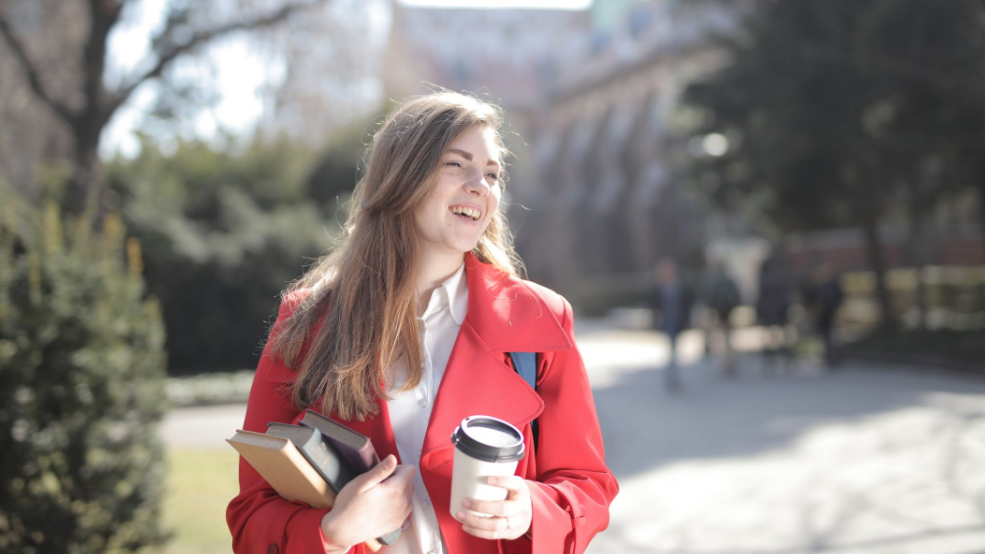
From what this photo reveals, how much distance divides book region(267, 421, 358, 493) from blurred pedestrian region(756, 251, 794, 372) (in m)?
13.5

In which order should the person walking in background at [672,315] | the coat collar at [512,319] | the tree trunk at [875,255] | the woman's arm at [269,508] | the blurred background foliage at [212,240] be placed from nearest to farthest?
1. the woman's arm at [269,508]
2. the coat collar at [512,319]
3. the person walking in background at [672,315]
4. the blurred background foliage at [212,240]
5. the tree trunk at [875,255]

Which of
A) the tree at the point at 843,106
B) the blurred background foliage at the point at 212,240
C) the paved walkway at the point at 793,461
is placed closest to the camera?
the paved walkway at the point at 793,461

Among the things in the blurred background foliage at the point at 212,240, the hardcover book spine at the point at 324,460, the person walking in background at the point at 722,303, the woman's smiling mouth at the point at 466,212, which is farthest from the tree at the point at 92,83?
the person walking in background at the point at 722,303

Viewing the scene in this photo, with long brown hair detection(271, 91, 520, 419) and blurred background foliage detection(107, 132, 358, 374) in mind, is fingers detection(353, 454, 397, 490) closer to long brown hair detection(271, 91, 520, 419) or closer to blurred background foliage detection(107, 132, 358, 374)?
long brown hair detection(271, 91, 520, 419)

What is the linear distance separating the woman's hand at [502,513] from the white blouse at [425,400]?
24cm

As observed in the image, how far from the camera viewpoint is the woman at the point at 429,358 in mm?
1789

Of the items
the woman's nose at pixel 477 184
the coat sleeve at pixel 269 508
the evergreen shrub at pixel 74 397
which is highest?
the woman's nose at pixel 477 184

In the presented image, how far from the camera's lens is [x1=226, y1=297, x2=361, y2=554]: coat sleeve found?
1694 millimetres

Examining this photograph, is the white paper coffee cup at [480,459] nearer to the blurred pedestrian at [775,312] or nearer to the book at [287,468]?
the book at [287,468]

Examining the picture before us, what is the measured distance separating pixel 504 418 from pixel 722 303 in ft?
39.7

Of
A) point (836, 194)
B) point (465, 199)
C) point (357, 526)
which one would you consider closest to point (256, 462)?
point (357, 526)

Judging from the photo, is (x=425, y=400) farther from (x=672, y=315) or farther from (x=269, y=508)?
(x=672, y=315)

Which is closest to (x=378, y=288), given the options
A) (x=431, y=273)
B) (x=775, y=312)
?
(x=431, y=273)

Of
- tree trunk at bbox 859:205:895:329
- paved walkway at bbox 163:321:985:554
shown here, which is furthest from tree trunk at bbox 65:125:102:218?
tree trunk at bbox 859:205:895:329
